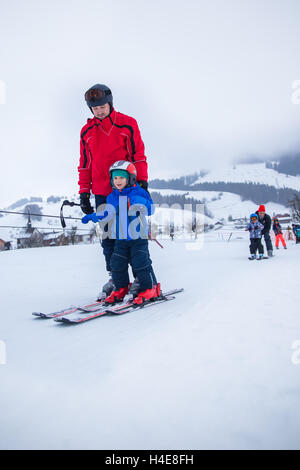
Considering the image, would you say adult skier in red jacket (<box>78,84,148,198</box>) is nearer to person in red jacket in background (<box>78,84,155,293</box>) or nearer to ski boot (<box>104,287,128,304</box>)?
person in red jacket in background (<box>78,84,155,293</box>)

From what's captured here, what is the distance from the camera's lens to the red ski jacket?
339 cm

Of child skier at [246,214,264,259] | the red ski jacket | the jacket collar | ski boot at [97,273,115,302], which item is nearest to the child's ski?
ski boot at [97,273,115,302]

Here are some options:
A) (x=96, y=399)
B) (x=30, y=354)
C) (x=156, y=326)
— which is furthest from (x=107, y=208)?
(x=96, y=399)

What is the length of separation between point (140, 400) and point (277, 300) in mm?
2025

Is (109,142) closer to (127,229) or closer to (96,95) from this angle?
(96,95)

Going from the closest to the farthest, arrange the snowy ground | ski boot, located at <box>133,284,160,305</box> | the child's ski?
the snowy ground → the child's ski → ski boot, located at <box>133,284,160,305</box>

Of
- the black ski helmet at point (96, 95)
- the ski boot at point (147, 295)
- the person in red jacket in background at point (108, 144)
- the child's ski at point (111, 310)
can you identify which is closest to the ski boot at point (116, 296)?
the child's ski at point (111, 310)

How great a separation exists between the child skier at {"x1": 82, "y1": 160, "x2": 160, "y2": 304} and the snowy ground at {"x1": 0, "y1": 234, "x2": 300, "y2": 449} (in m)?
0.64

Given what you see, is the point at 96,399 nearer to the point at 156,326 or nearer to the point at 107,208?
Answer: the point at 156,326

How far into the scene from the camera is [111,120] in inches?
133

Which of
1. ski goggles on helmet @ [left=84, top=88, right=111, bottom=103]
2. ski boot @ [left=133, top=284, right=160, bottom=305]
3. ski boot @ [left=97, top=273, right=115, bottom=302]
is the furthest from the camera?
ski boot @ [left=97, top=273, right=115, bottom=302]

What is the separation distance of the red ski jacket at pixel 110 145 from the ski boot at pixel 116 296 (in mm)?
1230

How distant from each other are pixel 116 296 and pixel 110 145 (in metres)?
1.82
